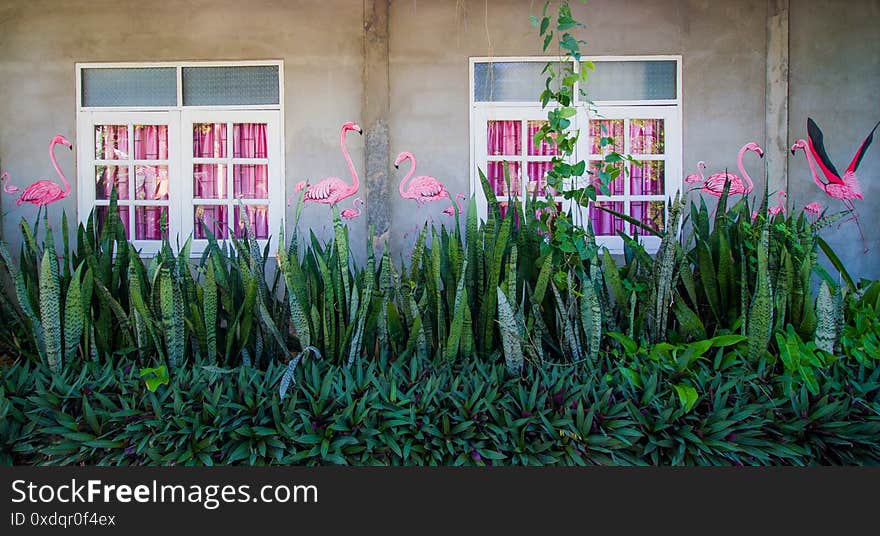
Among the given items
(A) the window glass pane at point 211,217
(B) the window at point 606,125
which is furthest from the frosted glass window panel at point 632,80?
(A) the window glass pane at point 211,217

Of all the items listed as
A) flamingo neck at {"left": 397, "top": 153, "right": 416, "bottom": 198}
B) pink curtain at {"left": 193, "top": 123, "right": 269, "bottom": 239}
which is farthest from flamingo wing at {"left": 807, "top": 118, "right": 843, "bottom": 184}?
pink curtain at {"left": 193, "top": 123, "right": 269, "bottom": 239}

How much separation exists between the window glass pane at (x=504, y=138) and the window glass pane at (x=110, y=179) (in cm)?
287

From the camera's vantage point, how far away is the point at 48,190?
4.61 meters

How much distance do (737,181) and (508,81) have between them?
186 cm

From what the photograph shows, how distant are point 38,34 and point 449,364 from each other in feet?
14.5

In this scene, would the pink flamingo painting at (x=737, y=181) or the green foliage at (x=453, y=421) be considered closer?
the green foliage at (x=453, y=421)

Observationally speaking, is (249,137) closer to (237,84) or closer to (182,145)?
(237,84)

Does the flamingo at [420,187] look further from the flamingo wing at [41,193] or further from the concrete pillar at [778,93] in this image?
the flamingo wing at [41,193]

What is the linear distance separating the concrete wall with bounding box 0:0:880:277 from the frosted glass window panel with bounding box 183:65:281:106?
0.34 feet

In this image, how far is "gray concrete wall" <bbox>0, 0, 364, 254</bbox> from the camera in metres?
4.72

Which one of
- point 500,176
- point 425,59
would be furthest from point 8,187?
point 500,176

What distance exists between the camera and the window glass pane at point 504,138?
479 centimetres

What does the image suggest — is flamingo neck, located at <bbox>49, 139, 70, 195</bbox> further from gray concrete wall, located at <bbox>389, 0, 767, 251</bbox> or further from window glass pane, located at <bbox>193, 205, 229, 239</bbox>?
gray concrete wall, located at <bbox>389, 0, 767, 251</bbox>

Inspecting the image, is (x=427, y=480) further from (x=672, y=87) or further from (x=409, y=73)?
(x=672, y=87)
